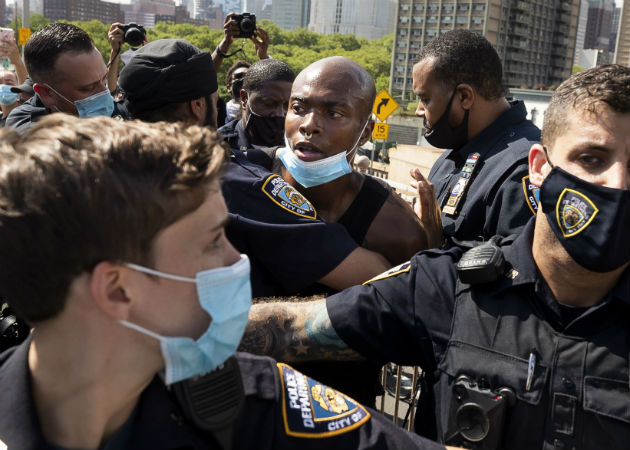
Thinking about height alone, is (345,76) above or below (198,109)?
above

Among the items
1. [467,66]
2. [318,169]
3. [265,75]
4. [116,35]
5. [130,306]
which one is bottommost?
[130,306]

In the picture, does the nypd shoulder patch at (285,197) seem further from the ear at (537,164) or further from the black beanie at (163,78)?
the ear at (537,164)

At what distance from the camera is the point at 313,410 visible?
5.61 feet

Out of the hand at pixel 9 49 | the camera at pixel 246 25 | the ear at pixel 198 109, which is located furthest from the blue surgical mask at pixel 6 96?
the ear at pixel 198 109

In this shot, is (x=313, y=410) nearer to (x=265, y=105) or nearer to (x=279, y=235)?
(x=279, y=235)

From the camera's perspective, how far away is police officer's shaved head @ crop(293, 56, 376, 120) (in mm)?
3070

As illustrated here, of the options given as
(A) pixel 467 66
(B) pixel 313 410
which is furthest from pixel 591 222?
(A) pixel 467 66

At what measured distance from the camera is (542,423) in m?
1.89

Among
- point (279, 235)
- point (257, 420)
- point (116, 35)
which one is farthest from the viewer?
point (116, 35)

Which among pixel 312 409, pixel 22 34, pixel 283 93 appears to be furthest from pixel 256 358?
pixel 22 34

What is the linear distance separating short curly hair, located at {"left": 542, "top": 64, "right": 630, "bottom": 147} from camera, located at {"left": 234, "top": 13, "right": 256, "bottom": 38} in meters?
4.67

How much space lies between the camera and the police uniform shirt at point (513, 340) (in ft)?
6.05

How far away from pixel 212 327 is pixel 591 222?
3.83ft

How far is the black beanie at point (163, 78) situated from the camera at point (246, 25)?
11.9 feet
